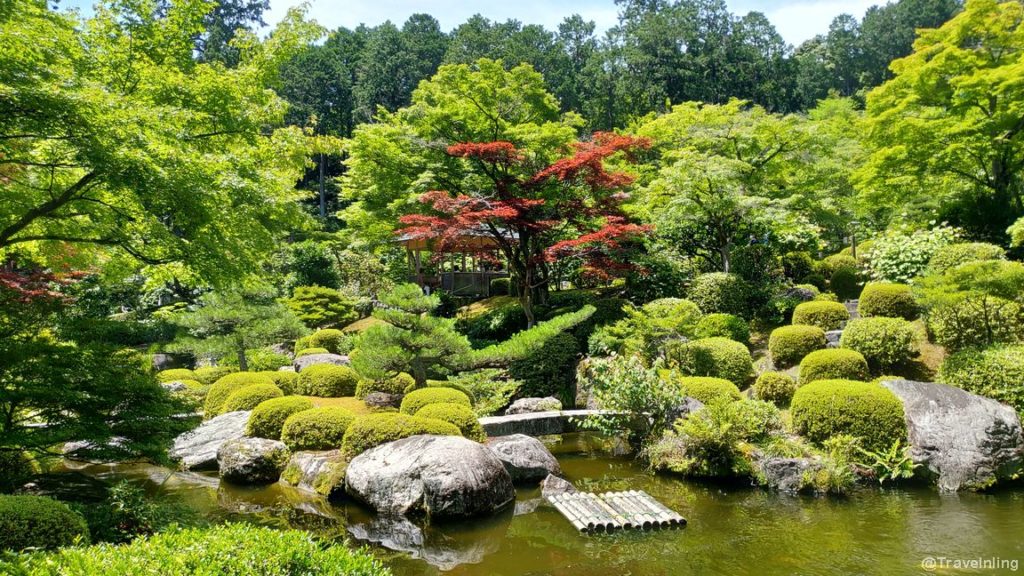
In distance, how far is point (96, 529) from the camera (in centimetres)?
506

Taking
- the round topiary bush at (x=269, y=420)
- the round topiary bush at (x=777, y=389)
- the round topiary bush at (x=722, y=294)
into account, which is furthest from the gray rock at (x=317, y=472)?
the round topiary bush at (x=722, y=294)

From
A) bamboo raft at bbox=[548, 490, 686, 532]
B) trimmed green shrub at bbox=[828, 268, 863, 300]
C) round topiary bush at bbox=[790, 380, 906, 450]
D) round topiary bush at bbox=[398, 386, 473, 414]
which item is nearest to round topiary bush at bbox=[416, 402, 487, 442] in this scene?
round topiary bush at bbox=[398, 386, 473, 414]

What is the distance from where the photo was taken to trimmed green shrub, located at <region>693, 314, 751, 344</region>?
1204 cm

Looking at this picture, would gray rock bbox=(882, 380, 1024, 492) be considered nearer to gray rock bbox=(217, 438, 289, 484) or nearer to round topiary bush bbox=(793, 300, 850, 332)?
round topiary bush bbox=(793, 300, 850, 332)

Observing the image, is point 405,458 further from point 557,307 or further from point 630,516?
point 557,307

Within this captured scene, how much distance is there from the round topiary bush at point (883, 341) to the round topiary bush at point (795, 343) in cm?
76

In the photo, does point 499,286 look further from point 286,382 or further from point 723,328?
point 286,382

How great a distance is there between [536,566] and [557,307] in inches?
431

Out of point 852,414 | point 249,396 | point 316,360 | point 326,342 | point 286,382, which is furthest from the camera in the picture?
point 326,342

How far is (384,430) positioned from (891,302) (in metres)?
10.0

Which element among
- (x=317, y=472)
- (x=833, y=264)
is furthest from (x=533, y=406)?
(x=833, y=264)

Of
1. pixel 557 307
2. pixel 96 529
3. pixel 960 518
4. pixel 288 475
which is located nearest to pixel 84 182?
pixel 96 529

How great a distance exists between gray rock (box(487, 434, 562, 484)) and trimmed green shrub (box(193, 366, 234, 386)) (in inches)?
357

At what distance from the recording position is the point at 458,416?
28.3 ft
